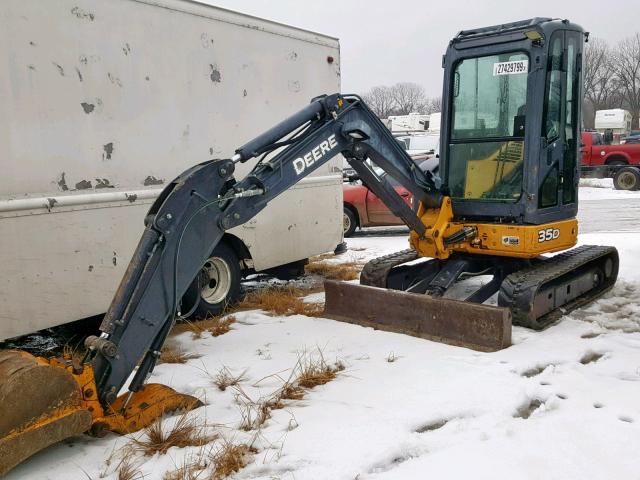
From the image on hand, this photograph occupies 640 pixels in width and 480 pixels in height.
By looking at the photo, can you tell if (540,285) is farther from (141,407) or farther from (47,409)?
(47,409)

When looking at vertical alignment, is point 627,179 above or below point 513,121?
below

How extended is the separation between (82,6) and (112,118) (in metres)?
0.98

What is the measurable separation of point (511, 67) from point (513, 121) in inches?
20.4

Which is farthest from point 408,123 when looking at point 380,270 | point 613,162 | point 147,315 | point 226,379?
point 147,315

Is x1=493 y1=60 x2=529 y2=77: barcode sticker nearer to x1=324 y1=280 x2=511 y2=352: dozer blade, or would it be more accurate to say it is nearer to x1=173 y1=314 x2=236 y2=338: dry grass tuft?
x1=324 y1=280 x2=511 y2=352: dozer blade

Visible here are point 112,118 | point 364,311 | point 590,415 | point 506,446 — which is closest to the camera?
point 506,446

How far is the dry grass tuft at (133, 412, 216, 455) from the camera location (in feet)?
11.6

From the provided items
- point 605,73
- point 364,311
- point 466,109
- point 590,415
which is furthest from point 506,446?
point 605,73

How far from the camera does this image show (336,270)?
9.20 meters

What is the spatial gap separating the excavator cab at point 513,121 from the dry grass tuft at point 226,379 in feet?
9.97

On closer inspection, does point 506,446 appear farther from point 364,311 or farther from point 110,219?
point 110,219

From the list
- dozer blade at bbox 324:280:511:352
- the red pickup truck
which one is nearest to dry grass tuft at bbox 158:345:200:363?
dozer blade at bbox 324:280:511:352

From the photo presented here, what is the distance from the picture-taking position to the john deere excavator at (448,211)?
152 inches

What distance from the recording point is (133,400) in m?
3.88
